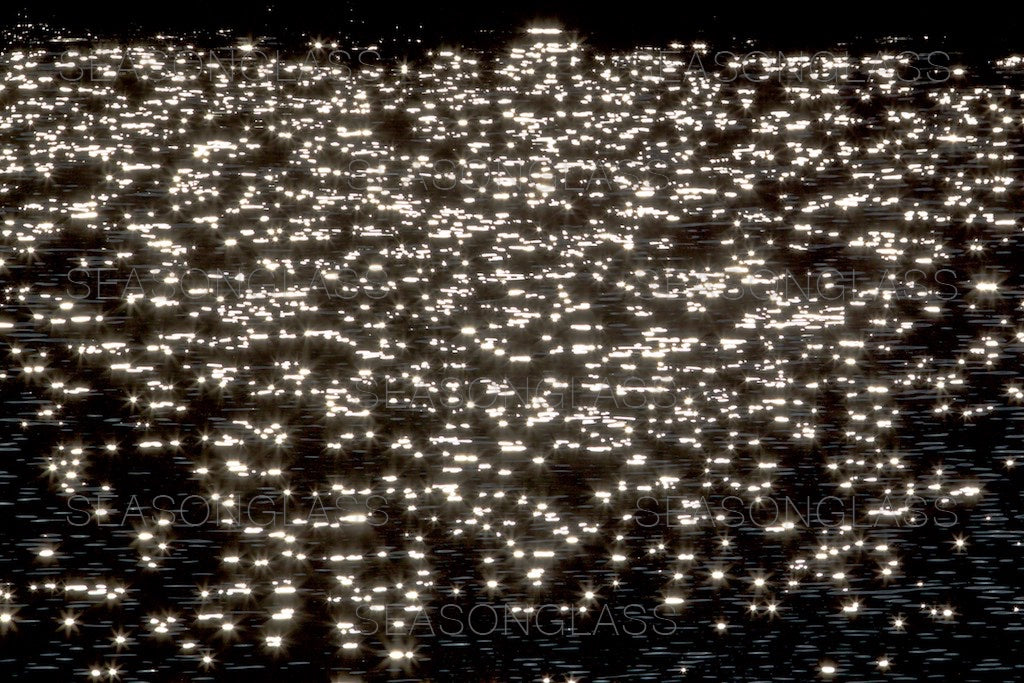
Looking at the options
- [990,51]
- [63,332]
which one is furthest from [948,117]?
[63,332]

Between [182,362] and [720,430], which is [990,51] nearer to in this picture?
[720,430]

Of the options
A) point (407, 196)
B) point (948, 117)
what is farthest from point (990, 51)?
point (407, 196)

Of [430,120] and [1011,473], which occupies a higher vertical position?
[430,120]

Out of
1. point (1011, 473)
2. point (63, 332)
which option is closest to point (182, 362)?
point (63, 332)

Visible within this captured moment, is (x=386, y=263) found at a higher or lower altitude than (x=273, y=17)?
lower

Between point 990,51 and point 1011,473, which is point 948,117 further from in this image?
point 1011,473

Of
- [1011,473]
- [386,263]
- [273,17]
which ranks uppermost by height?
[273,17]
